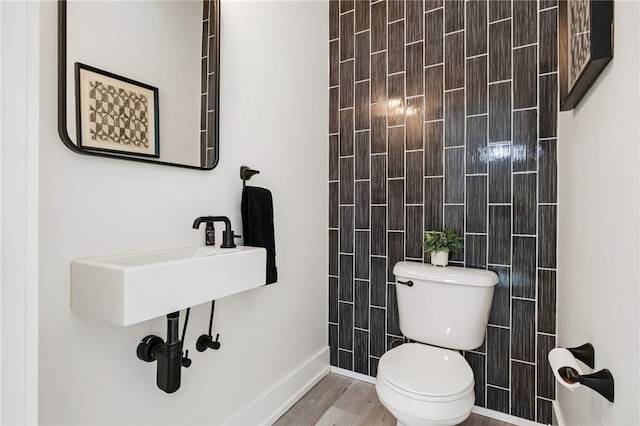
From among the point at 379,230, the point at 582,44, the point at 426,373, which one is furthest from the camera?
the point at 379,230

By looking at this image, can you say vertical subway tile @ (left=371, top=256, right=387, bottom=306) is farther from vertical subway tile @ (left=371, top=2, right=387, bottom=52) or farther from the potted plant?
vertical subway tile @ (left=371, top=2, right=387, bottom=52)

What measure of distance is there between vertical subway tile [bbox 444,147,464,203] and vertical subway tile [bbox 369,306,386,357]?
31.1 inches

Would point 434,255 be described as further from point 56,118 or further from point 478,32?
point 56,118

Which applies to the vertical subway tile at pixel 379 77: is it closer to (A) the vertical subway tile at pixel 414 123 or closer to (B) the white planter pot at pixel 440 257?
(A) the vertical subway tile at pixel 414 123

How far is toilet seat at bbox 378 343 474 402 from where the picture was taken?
1.32 metres

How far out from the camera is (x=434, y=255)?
5.93 feet

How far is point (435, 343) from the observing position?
1728 mm

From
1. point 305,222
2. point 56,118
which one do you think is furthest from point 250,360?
point 56,118

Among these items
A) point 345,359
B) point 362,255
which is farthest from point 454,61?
point 345,359

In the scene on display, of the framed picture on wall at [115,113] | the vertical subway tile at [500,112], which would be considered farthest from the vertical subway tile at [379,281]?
the framed picture on wall at [115,113]

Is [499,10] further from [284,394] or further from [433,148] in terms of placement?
[284,394]

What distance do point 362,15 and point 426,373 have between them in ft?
6.72

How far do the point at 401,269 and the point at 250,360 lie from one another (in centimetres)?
88

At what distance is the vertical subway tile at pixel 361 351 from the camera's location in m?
2.14
